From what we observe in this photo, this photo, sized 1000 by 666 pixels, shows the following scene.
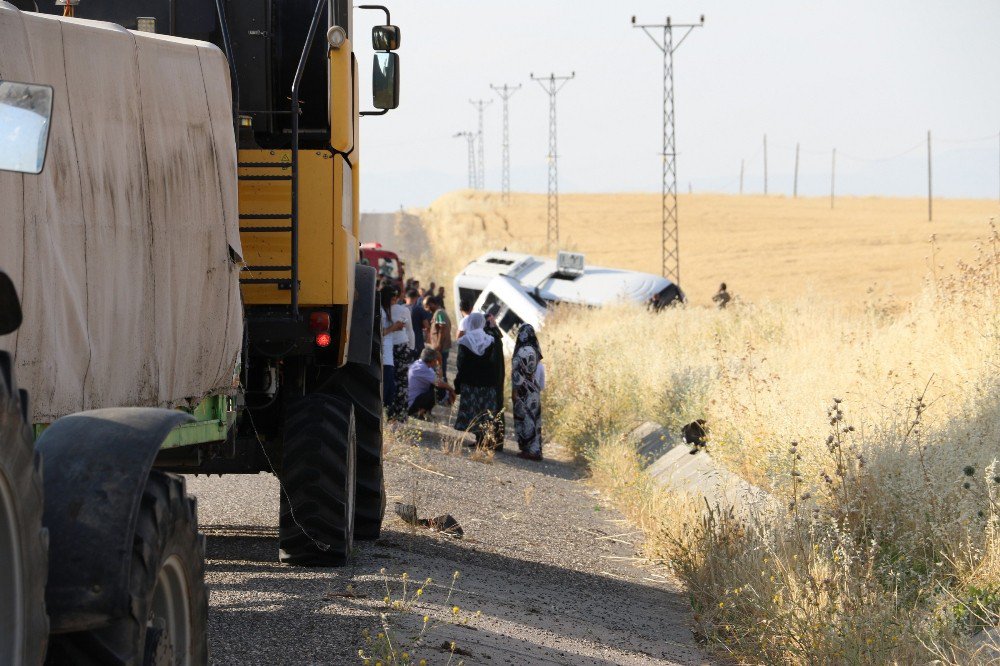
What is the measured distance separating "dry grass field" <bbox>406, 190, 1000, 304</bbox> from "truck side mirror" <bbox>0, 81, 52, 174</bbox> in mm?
34290

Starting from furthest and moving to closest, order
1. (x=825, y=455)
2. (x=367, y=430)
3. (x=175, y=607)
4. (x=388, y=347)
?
(x=388, y=347) < (x=825, y=455) < (x=367, y=430) < (x=175, y=607)

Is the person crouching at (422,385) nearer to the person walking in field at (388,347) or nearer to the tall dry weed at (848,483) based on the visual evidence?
the person walking in field at (388,347)

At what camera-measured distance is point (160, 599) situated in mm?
3922

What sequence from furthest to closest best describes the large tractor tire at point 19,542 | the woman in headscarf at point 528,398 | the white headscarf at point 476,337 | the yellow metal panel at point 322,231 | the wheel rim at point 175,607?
the white headscarf at point 476,337, the woman in headscarf at point 528,398, the yellow metal panel at point 322,231, the wheel rim at point 175,607, the large tractor tire at point 19,542

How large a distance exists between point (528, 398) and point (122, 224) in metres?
11.6

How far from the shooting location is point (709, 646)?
316 inches

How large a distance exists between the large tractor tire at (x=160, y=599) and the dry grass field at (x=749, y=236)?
1311 inches

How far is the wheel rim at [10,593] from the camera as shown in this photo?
9.74ft

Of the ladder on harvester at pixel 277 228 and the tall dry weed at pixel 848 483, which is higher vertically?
the ladder on harvester at pixel 277 228

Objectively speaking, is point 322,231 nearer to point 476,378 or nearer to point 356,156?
point 356,156

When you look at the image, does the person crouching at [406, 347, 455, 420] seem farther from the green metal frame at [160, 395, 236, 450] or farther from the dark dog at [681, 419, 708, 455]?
the green metal frame at [160, 395, 236, 450]

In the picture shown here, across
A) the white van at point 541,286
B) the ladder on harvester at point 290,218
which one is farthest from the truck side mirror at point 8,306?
the white van at point 541,286

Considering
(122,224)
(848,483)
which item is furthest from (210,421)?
(848,483)

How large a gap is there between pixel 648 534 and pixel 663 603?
186cm
